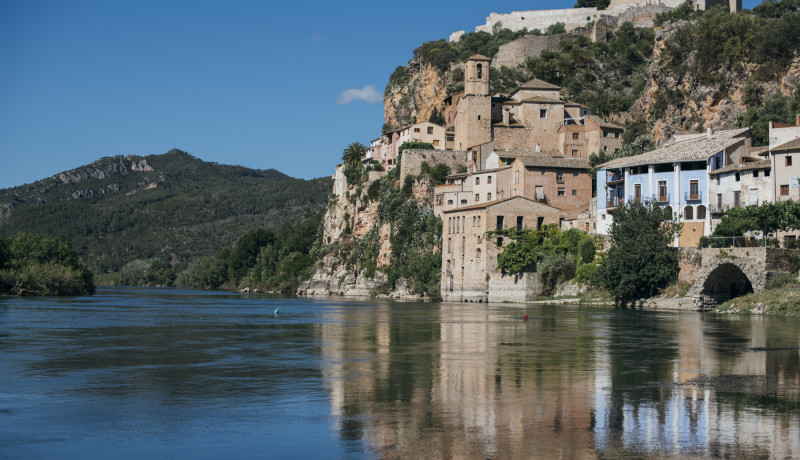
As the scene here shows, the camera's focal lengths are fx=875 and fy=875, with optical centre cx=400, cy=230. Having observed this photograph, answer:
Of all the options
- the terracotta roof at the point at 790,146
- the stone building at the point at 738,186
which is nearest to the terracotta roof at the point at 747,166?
the stone building at the point at 738,186

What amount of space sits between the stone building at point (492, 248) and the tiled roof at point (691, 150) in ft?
24.5

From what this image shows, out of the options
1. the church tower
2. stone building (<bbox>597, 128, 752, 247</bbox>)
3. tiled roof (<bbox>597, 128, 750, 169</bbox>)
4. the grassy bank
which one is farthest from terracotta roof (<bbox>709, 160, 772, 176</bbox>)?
the church tower

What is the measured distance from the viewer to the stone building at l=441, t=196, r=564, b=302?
7231cm

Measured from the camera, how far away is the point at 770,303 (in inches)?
1810

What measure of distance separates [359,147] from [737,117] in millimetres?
50937

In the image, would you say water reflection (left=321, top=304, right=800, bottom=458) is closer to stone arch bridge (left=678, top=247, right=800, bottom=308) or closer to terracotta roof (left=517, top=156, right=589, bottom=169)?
stone arch bridge (left=678, top=247, right=800, bottom=308)

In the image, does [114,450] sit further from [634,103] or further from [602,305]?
[634,103]

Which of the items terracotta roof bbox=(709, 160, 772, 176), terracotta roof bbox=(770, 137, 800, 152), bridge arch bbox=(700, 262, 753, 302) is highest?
terracotta roof bbox=(770, 137, 800, 152)

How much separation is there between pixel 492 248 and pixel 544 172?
30.4ft

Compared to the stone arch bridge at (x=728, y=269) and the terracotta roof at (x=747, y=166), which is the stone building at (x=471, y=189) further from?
the stone arch bridge at (x=728, y=269)

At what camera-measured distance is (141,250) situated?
656ft

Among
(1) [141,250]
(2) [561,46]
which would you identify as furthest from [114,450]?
(1) [141,250]

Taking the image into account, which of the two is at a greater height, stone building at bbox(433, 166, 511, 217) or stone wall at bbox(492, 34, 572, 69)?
stone wall at bbox(492, 34, 572, 69)

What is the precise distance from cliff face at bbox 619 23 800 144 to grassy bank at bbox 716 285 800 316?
1188 inches
